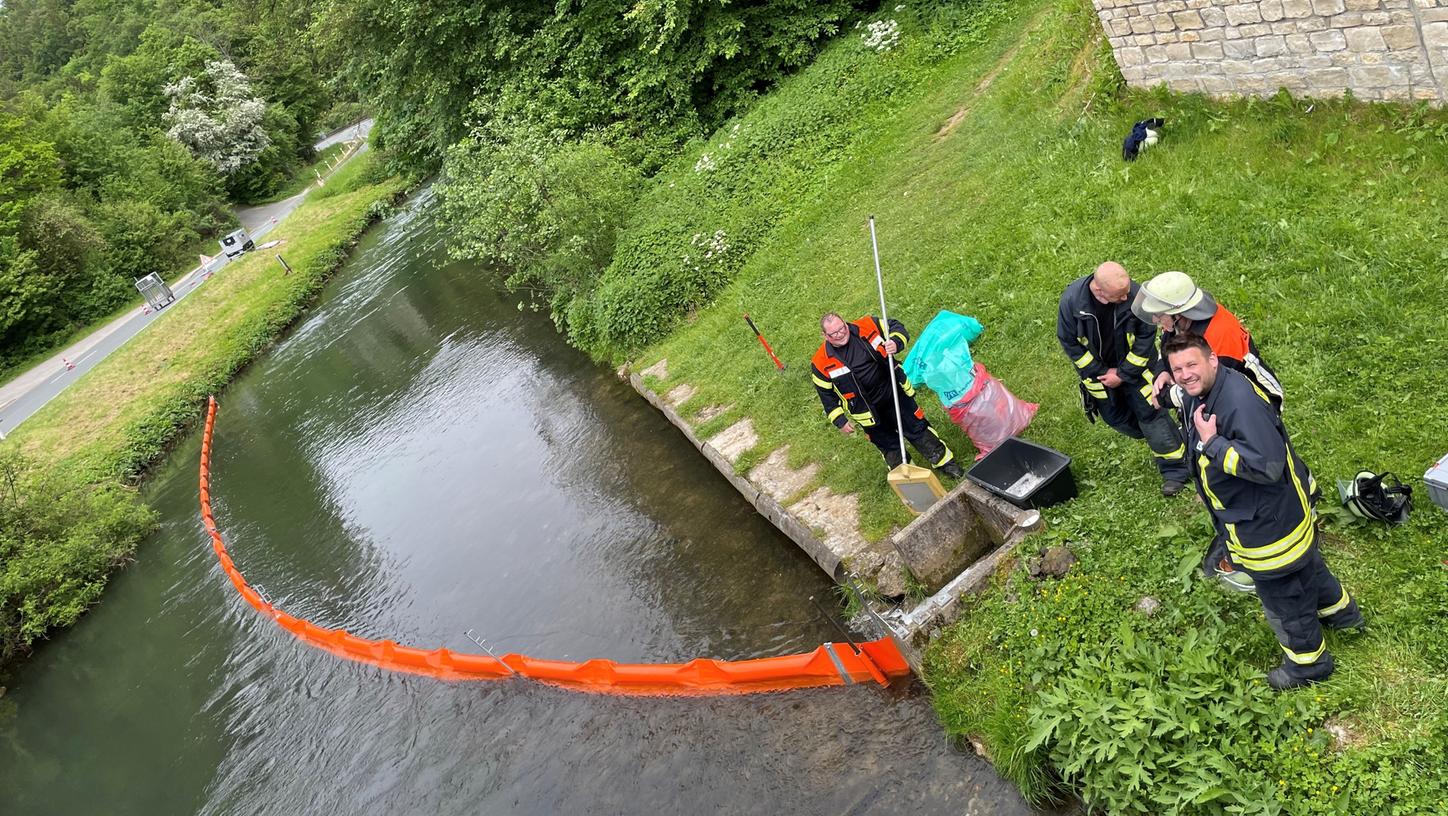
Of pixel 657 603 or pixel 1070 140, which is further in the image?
pixel 1070 140

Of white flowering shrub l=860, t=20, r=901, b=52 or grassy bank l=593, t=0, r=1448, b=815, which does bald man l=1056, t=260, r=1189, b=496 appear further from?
white flowering shrub l=860, t=20, r=901, b=52

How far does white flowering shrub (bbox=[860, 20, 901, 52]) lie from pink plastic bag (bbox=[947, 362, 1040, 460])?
34.6ft

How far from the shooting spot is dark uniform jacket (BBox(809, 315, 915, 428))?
6.62 meters

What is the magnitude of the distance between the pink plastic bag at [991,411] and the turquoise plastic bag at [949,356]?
6 cm

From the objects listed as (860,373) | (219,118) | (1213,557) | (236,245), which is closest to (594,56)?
(860,373)

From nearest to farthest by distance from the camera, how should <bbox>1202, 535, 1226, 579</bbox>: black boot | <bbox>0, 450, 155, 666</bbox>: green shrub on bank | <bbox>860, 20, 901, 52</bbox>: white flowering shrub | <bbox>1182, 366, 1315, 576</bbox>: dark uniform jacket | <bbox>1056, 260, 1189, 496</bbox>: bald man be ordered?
<bbox>1182, 366, 1315, 576</bbox>: dark uniform jacket → <bbox>1202, 535, 1226, 579</bbox>: black boot → <bbox>1056, 260, 1189, 496</bbox>: bald man → <bbox>0, 450, 155, 666</bbox>: green shrub on bank → <bbox>860, 20, 901, 52</bbox>: white flowering shrub

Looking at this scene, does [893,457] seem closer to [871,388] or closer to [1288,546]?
[871,388]

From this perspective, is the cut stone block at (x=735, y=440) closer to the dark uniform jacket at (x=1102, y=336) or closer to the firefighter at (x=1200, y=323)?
the dark uniform jacket at (x=1102, y=336)

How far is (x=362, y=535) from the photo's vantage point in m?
12.0

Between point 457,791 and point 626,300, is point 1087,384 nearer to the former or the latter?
point 457,791

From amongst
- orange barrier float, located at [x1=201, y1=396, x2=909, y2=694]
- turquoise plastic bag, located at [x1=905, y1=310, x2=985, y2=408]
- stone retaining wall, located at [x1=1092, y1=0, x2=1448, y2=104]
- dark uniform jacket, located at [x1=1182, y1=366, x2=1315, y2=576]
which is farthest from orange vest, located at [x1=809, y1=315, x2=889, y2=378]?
stone retaining wall, located at [x1=1092, y1=0, x2=1448, y2=104]

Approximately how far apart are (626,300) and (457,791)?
25.7ft

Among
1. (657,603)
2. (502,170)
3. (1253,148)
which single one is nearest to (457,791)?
(657,603)

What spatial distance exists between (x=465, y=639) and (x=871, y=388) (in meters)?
5.05
